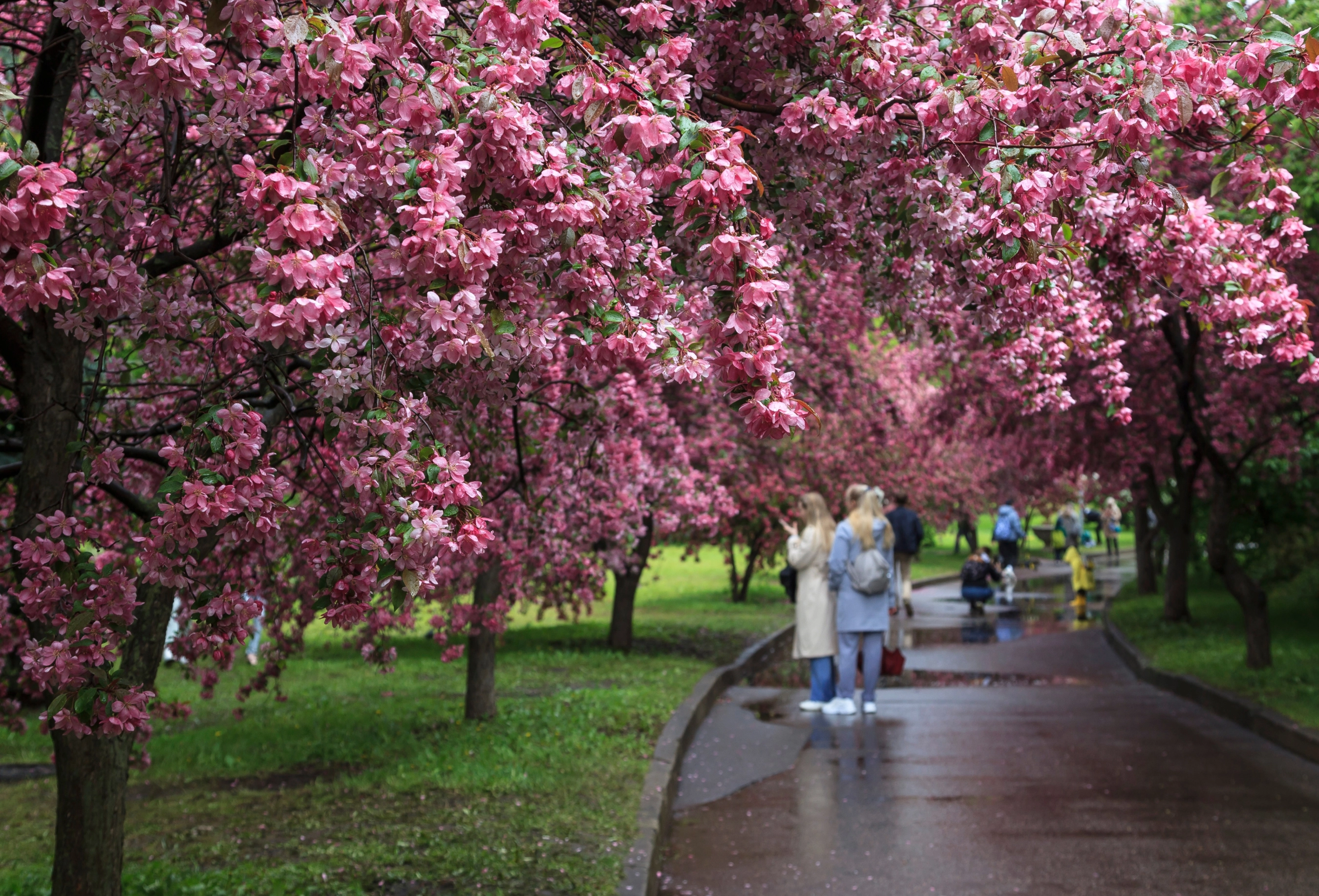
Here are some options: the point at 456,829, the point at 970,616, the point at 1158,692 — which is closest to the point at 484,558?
the point at 456,829

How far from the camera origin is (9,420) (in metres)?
4.71

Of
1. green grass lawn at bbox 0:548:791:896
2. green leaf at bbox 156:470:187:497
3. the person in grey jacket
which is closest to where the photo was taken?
green leaf at bbox 156:470:187:497

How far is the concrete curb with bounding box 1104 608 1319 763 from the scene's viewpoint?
30.3 ft

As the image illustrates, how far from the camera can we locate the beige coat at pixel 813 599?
38.6ft

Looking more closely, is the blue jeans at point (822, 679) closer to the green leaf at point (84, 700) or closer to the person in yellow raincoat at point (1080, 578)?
the green leaf at point (84, 700)

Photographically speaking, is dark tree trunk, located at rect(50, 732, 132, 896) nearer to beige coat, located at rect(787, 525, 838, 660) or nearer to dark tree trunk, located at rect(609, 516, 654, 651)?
beige coat, located at rect(787, 525, 838, 660)

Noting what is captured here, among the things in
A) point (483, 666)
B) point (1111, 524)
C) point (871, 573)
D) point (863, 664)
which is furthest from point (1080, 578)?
point (1111, 524)

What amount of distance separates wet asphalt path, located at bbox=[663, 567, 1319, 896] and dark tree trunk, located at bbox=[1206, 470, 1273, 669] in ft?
4.75

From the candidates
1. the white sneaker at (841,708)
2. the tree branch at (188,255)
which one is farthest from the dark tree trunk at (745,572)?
the tree branch at (188,255)

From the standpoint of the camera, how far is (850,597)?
11656mm

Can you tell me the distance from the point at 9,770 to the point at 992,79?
9023 mm

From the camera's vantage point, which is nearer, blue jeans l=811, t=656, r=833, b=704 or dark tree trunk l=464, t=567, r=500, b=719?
dark tree trunk l=464, t=567, r=500, b=719

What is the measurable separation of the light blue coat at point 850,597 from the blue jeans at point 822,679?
15.4 inches

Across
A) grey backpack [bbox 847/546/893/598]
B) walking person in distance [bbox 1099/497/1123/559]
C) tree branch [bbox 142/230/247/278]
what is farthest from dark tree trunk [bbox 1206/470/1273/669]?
walking person in distance [bbox 1099/497/1123/559]
